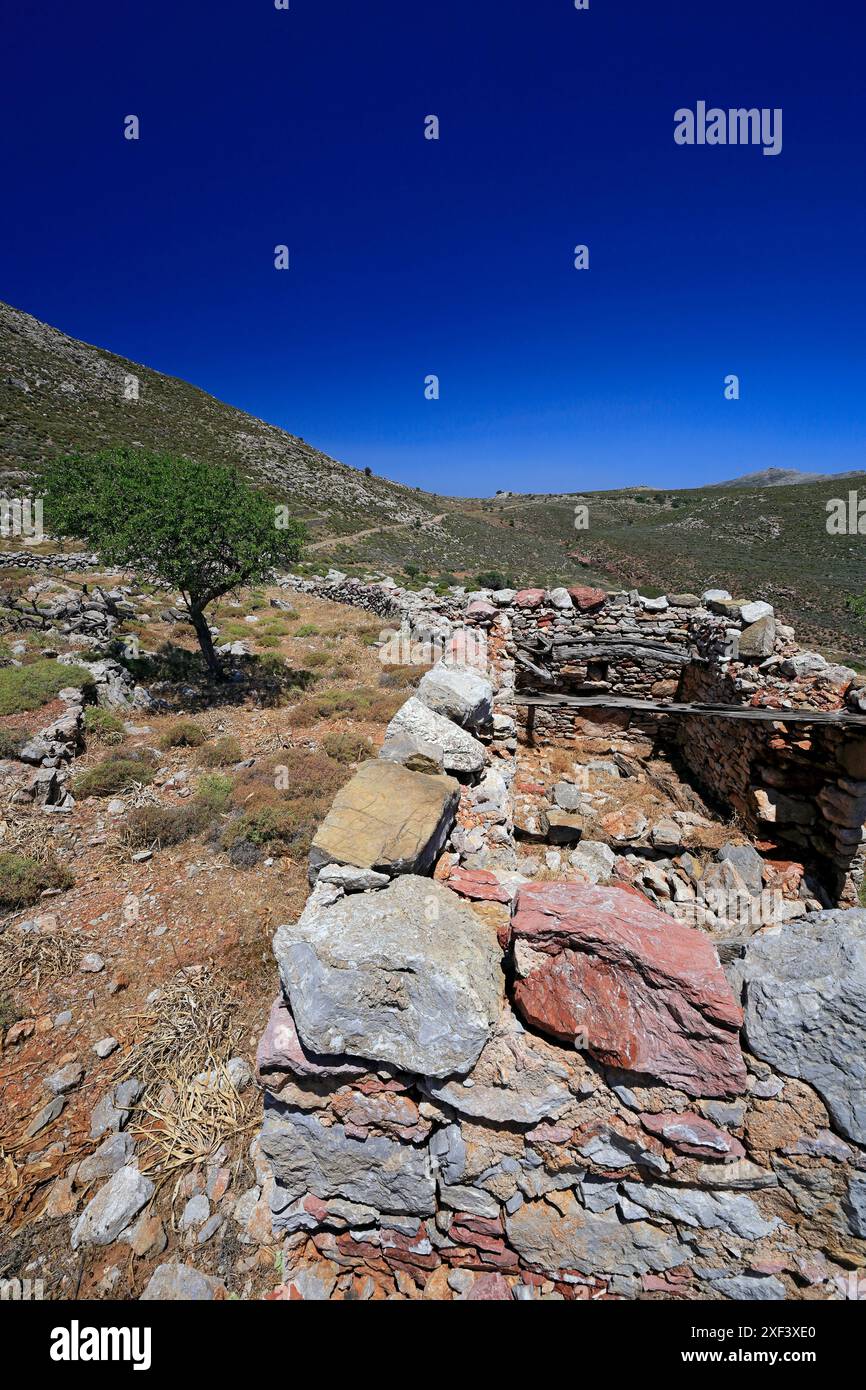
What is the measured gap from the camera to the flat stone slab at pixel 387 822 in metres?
3.41

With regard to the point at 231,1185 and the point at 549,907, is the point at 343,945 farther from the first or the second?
the point at 231,1185

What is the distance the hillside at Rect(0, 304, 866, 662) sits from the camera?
109 ft

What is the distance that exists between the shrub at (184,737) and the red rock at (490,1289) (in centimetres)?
861

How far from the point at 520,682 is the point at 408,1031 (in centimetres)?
895

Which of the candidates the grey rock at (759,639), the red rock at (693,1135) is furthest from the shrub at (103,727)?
the grey rock at (759,639)

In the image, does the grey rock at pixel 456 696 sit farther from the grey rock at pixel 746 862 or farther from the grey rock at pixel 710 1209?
the grey rock at pixel 710 1209

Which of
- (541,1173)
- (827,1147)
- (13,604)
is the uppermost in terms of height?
(13,604)

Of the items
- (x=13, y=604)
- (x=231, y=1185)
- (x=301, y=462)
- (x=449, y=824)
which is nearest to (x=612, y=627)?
(x=449, y=824)

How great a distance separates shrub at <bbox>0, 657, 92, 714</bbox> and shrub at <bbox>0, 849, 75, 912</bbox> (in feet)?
15.1

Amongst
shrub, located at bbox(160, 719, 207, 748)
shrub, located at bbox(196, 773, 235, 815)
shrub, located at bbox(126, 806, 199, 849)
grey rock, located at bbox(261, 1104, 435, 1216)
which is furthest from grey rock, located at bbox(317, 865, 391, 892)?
shrub, located at bbox(160, 719, 207, 748)

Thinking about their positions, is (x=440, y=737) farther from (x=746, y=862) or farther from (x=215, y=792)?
(x=215, y=792)

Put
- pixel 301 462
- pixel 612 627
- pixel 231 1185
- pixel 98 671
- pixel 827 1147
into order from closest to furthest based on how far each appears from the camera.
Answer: pixel 827 1147
pixel 231 1185
pixel 612 627
pixel 98 671
pixel 301 462

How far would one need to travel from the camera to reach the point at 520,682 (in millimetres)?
11141

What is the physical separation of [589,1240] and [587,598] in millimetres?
9385
